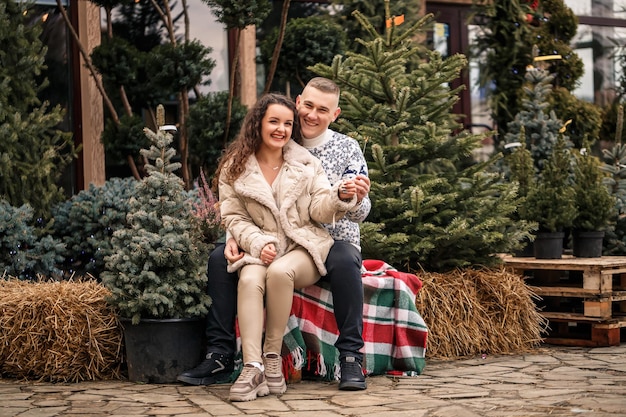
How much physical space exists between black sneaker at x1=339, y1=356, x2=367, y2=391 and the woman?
290 mm

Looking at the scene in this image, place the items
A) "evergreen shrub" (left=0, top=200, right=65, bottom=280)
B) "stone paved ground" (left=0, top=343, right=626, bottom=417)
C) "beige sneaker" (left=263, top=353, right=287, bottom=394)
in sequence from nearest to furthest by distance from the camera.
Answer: "stone paved ground" (left=0, top=343, right=626, bottom=417), "beige sneaker" (left=263, top=353, right=287, bottom=394), "evergreen shrub" (left=0, top=200, right=65, bottom=280)

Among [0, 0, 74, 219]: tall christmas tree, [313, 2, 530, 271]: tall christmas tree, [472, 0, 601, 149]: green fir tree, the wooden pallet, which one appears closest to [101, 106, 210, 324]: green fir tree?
[313, 2, 530, 271]: tall christmas tree

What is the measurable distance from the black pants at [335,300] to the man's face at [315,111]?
640 millimetres

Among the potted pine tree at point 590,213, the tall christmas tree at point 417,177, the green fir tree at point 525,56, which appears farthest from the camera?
the green fir tree at point 525,56

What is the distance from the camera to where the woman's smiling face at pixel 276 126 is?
525 centimetres

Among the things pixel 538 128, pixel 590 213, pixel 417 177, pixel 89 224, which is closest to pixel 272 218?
pixel 417 177

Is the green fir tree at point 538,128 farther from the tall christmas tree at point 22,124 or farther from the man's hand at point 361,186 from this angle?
the tall christmas tree at point 22,124

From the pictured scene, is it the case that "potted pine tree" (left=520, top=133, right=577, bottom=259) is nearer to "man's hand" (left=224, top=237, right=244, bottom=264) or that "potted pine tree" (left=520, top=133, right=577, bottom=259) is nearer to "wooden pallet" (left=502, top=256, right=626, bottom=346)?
"wooden pallet" (left=502, top=256, right=626, bottom=346)

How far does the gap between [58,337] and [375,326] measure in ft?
5.44

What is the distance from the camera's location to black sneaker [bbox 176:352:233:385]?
5211 millimetres

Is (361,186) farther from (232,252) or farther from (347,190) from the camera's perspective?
(232,252)

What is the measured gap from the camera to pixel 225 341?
5.25 m

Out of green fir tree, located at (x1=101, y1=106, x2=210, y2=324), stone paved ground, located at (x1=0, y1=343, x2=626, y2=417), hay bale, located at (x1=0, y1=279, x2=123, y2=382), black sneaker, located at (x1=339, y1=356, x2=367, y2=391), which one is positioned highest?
green fir tree, located at (x1=101, y1=106, x2=210, y2=324)

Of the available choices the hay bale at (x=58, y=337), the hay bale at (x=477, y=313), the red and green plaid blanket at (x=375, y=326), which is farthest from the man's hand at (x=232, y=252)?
the hay bale at (x=477, y=313)
